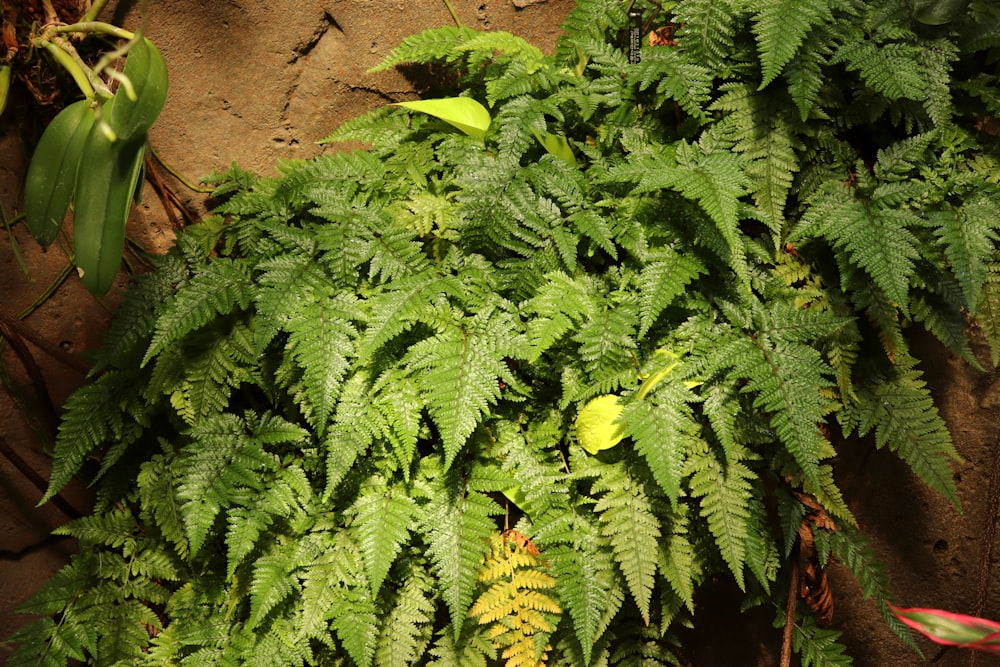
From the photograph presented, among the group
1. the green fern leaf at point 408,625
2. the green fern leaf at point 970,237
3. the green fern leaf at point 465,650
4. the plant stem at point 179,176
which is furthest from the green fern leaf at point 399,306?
the green fern leaf at point 970,237

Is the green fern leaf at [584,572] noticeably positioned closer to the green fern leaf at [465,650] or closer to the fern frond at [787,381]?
the green fern leaf at [465,650]

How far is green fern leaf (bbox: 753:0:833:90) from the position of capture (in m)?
2.53

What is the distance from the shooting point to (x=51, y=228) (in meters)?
2.35

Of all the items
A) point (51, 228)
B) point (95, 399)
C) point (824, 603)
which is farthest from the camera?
point (824, 603)

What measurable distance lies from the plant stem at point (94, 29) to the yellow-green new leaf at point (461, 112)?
104cm

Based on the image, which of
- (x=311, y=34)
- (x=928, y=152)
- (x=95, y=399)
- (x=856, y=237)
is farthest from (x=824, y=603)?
(x=311, y=34)

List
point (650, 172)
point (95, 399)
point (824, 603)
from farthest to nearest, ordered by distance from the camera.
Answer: point (824, 603), point (95, 399), point (650, 172)

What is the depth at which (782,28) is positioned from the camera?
101 inches

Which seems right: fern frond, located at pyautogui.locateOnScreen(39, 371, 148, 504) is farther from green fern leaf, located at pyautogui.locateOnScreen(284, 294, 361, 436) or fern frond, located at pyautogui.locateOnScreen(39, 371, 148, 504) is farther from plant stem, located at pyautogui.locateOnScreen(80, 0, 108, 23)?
plant stem, located at pyautogui.locateOnScreen(80, 0, 108, 23)

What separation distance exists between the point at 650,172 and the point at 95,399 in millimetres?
2253

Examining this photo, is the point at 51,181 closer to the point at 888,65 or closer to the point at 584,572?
the point at 584,572

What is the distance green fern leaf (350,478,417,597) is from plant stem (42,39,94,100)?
1.74 metres

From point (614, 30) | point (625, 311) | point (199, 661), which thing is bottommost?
point (199, 661)

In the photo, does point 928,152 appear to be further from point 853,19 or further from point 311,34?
point 311,34
